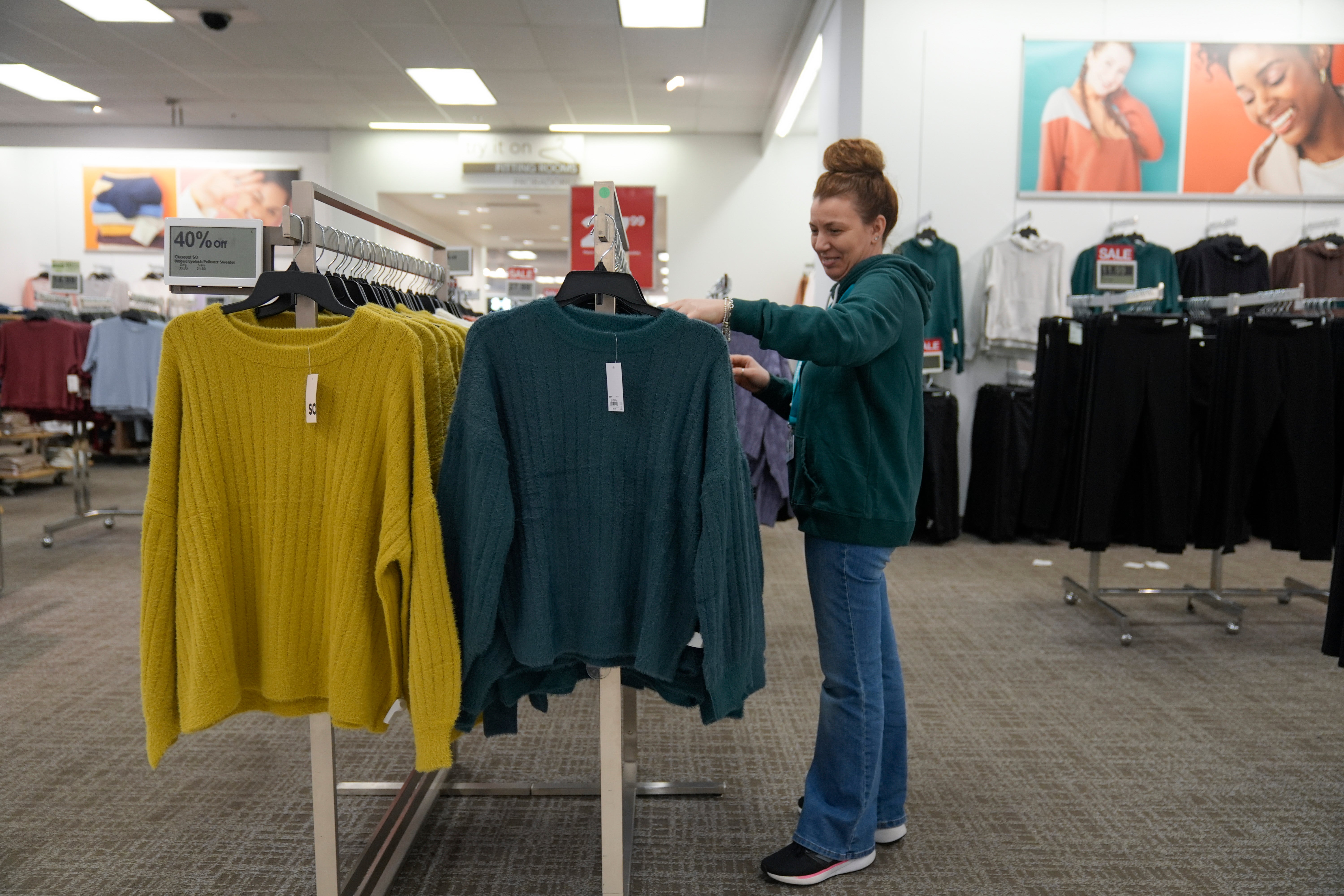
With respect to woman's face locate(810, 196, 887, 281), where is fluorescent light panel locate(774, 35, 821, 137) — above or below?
above

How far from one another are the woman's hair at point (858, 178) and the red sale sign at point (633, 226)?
2.79 meters

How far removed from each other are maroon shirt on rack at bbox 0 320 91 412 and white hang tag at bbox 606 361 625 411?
5.60 meters

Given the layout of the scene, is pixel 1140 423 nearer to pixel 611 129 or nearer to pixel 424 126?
pixel 611 129

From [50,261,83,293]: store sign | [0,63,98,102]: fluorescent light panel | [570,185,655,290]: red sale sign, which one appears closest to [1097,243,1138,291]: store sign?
[570,185,655,290]: red sale sign

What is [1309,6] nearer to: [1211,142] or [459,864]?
[1211,142]

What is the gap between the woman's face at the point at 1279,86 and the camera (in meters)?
5.66

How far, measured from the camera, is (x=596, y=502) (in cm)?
145

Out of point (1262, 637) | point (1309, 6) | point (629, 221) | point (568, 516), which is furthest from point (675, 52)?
point (568, 516)

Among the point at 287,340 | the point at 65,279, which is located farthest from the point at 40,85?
the point at 287,340

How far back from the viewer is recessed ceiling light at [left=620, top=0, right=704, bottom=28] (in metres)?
6.05

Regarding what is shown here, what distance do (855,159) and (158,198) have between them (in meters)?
10.5

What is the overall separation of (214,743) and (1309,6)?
7554mm

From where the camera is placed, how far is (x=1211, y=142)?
5.71 metres

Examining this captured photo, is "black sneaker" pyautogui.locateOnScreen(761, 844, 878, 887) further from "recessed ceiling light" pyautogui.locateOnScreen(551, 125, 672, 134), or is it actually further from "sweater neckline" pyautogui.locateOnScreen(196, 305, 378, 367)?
"recessed ceiling light" pyautogui.locateOnScreen(551, 125, 672, 134)
